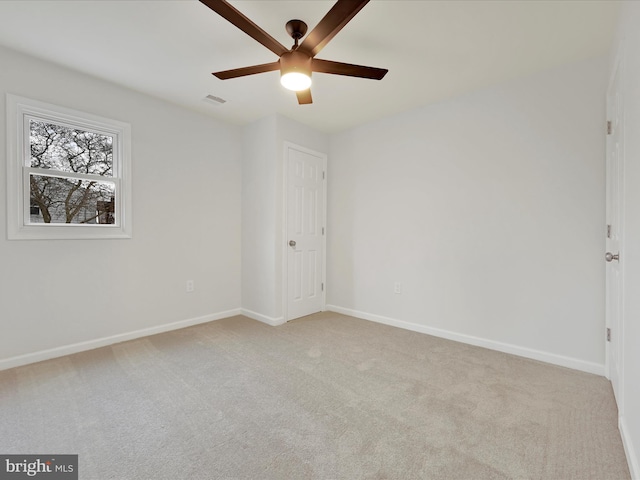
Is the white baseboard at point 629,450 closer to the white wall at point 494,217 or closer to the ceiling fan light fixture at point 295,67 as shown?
the white wall at point 494,217

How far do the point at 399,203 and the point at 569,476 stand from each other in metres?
2.61

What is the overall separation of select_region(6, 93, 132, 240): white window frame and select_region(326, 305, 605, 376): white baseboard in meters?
2.95

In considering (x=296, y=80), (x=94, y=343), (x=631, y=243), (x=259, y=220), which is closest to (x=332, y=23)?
(x=296, y=80)

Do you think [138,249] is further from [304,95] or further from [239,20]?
[239,20]

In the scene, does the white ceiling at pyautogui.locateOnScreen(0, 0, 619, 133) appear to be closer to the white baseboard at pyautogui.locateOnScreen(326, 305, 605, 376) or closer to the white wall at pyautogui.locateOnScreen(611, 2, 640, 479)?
the white wall at pyautogui.locateOnScreen(611, 2, 640, 479)

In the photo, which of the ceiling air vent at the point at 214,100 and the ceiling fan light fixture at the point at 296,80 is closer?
the ceiling fan light fixture at the point at 296,80

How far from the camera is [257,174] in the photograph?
3.73 metres

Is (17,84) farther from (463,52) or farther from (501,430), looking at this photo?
(501,430)

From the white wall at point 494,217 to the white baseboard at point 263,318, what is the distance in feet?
3.33

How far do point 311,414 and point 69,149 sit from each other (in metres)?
3.01

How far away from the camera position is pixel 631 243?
4.65ft

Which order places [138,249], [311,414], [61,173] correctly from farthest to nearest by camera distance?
1. [138,249]
2. [61,173]
3. [311,414]

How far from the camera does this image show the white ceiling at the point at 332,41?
1.87m

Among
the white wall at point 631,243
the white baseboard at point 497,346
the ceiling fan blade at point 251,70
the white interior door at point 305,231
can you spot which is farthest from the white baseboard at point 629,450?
the white interior door at point 305,231
